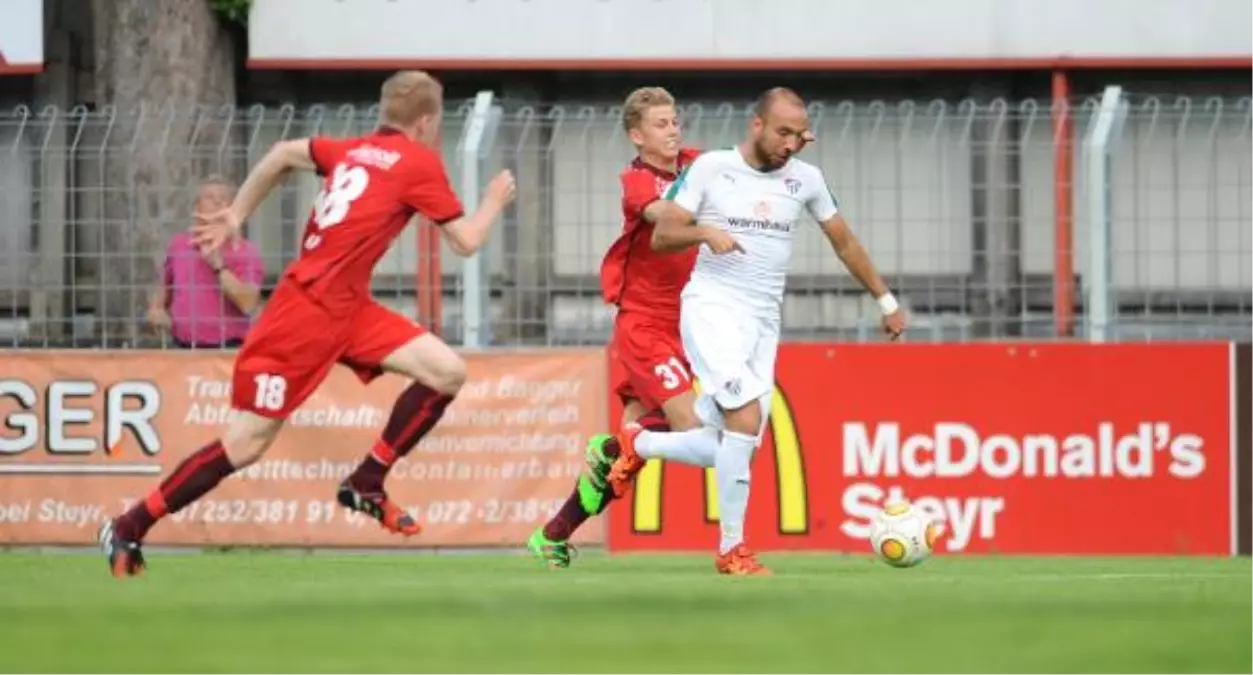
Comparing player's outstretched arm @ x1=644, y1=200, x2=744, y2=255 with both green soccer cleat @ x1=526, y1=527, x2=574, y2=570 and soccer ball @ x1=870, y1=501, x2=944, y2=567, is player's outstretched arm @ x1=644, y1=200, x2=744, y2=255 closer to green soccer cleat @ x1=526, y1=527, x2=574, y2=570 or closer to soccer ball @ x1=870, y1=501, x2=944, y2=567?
soccer ball @ x1=870, y1=501, x2=944, y2=567

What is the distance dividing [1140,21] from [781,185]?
24.4 ft

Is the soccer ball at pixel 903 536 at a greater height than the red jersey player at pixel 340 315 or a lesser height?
lesser

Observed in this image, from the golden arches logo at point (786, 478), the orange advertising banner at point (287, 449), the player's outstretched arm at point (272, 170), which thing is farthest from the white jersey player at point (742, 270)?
the orange advertising banner at point (287, 449)

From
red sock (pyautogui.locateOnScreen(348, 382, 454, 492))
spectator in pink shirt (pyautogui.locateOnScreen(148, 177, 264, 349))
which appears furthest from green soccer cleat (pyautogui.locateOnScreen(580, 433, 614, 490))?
spectator in pink shirt (pyautogui.locateOnScreen(148, 177, 264, 349))

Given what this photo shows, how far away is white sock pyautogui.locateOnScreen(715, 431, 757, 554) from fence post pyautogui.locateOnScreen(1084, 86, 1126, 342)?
16.8 ft

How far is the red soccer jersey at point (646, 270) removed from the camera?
13844 mm

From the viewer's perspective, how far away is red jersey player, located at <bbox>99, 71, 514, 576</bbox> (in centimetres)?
1244

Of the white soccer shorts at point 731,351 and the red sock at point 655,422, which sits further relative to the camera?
the red sock at point 655,422

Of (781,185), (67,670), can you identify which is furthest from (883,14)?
(67,670)

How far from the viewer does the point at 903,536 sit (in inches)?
517

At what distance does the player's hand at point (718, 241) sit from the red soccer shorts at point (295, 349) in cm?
122

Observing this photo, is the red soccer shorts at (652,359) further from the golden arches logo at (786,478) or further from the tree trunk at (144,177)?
the tree trunk at (144,177)

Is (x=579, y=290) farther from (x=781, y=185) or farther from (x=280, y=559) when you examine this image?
(x=781, y=185)

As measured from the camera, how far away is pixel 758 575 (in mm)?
12656
